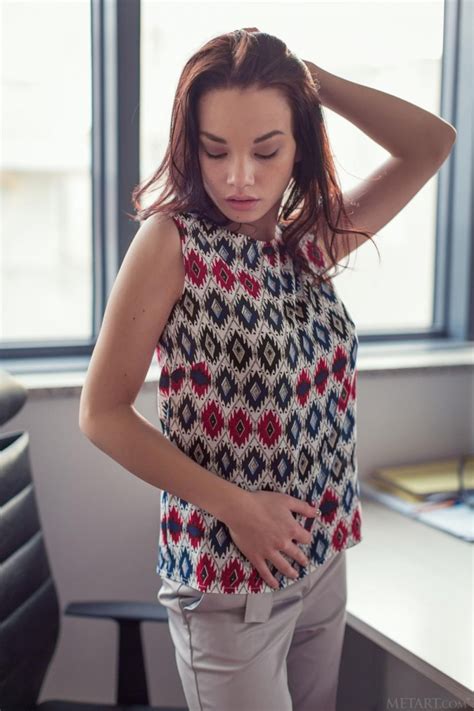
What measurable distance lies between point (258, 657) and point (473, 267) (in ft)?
4.75

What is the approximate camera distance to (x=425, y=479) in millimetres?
1907

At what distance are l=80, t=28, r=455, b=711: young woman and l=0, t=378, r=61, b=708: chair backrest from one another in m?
0.29

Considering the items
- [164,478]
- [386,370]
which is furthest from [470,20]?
[164,478]

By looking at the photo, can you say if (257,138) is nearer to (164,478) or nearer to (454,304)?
(164,478)

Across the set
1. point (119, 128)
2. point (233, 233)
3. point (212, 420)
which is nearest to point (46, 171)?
point (119, 128)

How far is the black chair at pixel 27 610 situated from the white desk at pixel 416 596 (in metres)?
0.34

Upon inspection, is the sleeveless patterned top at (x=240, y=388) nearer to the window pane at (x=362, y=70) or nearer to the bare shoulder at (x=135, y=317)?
the bare shoulder at (x=135, y=317)

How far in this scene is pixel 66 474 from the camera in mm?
1658

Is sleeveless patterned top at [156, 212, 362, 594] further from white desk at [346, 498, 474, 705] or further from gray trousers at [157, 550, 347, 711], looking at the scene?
white desk at [346, 498, 474, 705]

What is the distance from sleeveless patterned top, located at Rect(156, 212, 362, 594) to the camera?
1025 millimetres

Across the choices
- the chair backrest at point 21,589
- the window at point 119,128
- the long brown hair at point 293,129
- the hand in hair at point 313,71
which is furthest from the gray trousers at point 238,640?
the window at point 119,128

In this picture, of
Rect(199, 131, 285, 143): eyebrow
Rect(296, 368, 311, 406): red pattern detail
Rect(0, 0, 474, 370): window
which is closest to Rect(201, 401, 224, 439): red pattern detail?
Rect(296, 368, 311, 406): red pattern detail

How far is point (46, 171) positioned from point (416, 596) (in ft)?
3.90

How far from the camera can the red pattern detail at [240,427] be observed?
1.04 m
